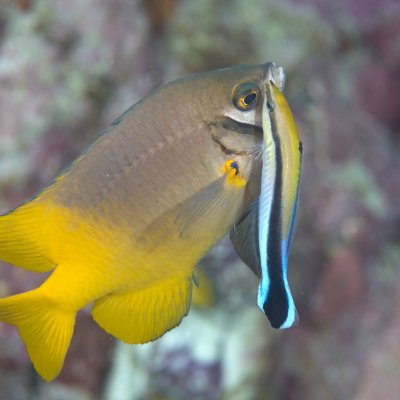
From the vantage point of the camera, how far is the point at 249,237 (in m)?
1.32

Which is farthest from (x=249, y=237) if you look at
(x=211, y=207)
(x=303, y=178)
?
(x=303, y=178)

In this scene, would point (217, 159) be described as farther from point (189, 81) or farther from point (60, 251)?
point (60, 251)

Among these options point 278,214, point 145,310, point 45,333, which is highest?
point 278,214

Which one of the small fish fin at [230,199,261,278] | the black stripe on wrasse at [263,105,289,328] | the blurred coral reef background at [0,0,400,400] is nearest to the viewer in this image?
the black stripe on wrasse at [263,105,289,328]

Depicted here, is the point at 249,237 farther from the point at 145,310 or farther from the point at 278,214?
the point at 145,310

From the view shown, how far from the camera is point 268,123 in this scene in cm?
120

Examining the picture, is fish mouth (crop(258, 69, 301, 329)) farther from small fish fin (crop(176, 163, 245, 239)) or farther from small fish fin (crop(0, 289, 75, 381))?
small fish fin (crop(0, 289, 75, 381))

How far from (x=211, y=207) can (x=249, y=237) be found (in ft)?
0.40

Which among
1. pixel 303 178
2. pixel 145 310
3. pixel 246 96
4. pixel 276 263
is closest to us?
pixel 276 263

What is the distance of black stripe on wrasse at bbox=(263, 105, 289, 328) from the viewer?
3.67 feet

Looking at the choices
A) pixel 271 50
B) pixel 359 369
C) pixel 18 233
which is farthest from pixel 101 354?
pixel 271 50

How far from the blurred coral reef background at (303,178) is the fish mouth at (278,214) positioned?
1.82 metres

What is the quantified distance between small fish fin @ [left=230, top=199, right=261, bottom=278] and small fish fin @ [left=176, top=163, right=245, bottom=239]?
43mm

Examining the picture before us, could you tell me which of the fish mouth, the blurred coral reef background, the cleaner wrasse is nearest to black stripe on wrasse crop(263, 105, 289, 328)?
the fish mouth
